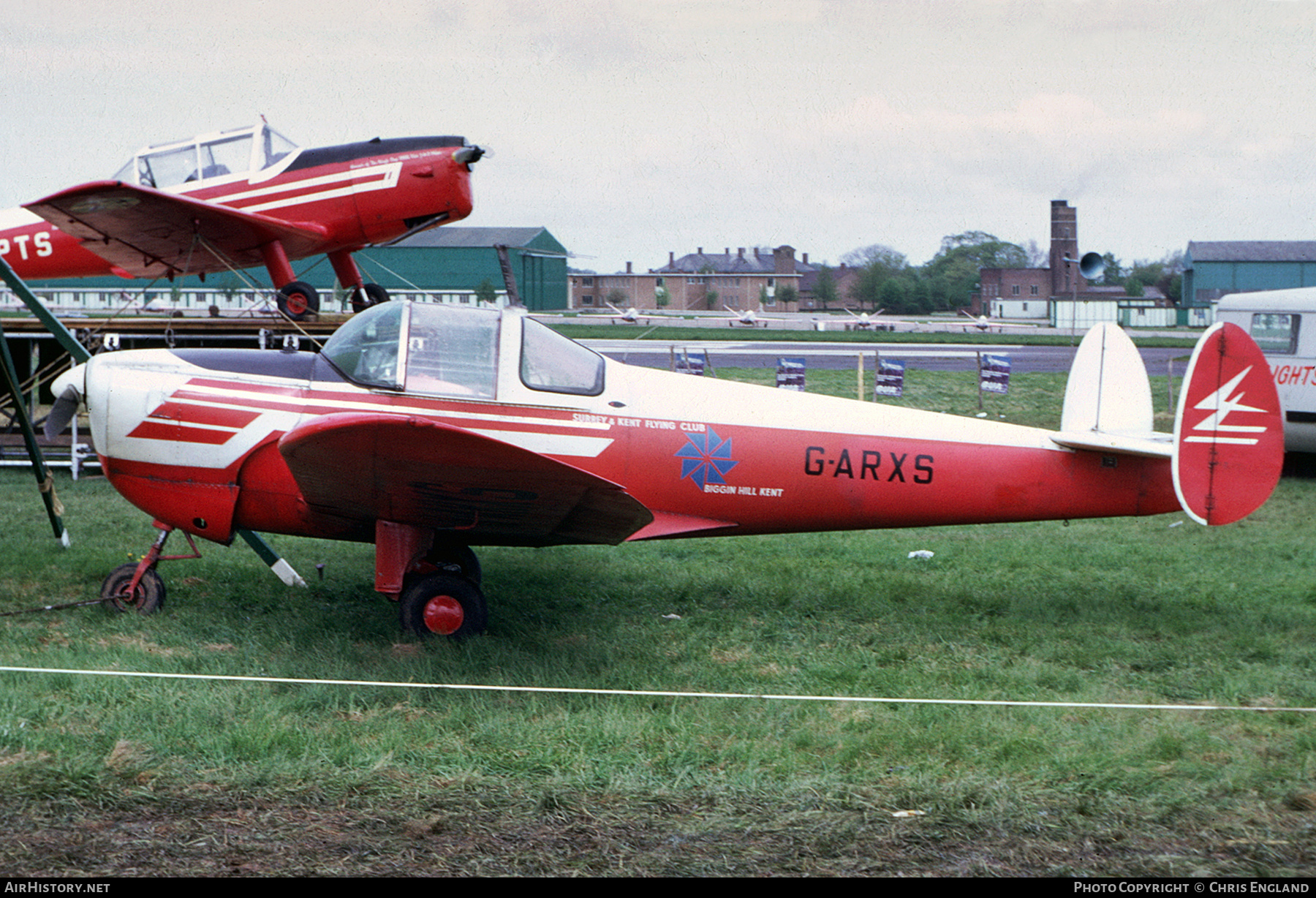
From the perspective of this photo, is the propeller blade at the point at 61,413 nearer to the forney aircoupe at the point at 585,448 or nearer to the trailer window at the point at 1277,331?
the forney aircoupe at the point at 585,448

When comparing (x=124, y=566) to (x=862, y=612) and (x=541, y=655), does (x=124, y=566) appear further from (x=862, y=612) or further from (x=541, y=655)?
(x=862, y=612)

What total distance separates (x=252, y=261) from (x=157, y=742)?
876 centimetres

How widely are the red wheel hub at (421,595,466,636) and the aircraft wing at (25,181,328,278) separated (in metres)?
6.00

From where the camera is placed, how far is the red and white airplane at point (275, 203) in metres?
11.1

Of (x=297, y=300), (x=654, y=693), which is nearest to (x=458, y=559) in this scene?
(x=654, y=693)

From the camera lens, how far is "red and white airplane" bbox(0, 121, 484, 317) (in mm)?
11125

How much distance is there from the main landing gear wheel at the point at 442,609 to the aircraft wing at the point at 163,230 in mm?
5916

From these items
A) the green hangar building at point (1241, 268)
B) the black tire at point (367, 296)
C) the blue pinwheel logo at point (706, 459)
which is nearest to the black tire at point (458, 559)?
the blue pinwheel logo at point (706, 459)

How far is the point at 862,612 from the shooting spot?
655 cm

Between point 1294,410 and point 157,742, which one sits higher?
point 1294,410

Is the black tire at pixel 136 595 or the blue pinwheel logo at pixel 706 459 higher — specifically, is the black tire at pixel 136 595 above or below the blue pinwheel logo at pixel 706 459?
below

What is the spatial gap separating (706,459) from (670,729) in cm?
203

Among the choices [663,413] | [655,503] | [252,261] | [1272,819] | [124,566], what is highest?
[252,261]

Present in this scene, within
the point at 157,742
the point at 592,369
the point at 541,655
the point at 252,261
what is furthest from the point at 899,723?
the point at 252,261
